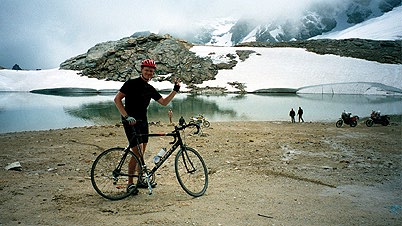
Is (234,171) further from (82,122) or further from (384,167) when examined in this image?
(82,122)

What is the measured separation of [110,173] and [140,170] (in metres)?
A: 0.65

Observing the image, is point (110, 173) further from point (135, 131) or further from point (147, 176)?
point (135, 131)

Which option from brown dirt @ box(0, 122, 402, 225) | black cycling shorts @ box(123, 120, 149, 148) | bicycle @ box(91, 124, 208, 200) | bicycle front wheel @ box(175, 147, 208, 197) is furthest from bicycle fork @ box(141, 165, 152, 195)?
bicycle front wheel @ box(175, 147, 208, 197)

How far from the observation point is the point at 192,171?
568 cm

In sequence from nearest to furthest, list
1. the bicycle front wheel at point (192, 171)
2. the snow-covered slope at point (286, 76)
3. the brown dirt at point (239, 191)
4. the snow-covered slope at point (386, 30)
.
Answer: the brown dirt at point (239, 191)
the bicycle front wheel at point (192, 171)
the snow-covered slope at point (286, 76)
the snow-covered slope at point (386, 30)

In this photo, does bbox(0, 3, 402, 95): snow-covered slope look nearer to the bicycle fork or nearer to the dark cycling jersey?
the dark cycling jersey

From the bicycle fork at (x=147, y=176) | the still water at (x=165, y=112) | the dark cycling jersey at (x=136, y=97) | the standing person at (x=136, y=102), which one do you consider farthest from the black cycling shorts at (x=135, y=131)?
the still water at (x=165, y=112)

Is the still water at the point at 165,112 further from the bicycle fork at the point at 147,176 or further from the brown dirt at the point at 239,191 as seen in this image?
the bicycle fork at the point at 147,176

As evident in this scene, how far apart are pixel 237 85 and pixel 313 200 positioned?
64105mm

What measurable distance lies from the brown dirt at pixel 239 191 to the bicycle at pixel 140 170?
0.23 meters

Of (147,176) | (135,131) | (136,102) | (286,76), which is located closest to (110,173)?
(147,176)

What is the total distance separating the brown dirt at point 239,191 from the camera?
4484mm

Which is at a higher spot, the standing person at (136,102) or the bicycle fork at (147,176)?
the standing person at (136,102)

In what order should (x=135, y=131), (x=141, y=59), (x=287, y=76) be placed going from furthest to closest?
1. (x=141, y=59)
2. (x=287, y=76)
3. (x=135, y=131)
